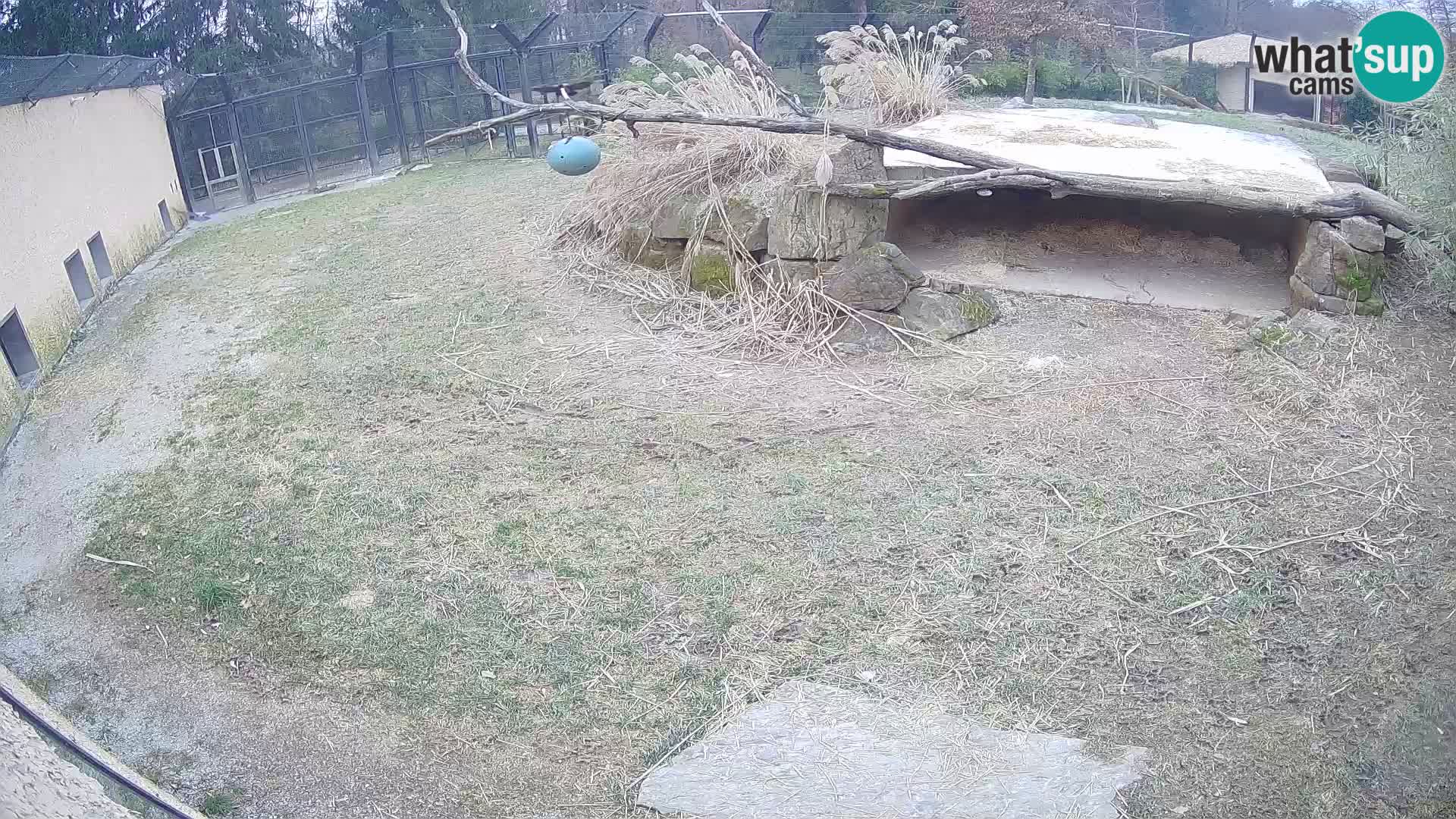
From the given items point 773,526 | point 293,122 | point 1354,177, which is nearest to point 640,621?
point 773,526

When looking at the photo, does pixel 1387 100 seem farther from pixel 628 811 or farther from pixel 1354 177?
pixel 628 811

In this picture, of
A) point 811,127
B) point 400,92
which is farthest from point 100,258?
point 400,92

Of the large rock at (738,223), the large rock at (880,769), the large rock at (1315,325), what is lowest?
the large rock at (880,769)

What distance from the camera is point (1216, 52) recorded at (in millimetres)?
23438

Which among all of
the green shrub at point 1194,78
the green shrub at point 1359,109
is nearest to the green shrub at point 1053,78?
the green shrub at point 1194,78

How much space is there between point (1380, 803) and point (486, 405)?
4.32 meters

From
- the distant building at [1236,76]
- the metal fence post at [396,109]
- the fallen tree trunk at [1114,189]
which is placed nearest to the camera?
the fallen tree trunk at [1114,189]

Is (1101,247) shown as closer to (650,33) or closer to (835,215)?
(835,215)

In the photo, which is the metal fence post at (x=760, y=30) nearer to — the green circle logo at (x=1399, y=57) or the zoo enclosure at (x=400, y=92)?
the zoo enclosure at (x=400, y=92)

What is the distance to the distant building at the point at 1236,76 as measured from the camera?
22.0m

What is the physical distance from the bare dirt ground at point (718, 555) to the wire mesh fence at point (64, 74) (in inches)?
78.1

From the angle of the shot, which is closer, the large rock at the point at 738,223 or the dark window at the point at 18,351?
the dark window at the point at 18,351

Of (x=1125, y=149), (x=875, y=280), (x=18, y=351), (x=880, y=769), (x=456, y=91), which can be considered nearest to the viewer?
(x=880, y=769)

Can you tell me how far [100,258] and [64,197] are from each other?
86 centimetres
